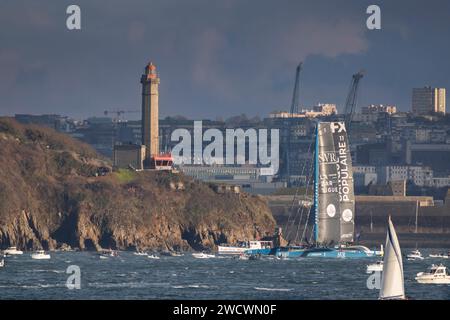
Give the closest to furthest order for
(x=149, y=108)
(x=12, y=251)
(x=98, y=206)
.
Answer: (x=12, y=251), (x=98, y=206), (x=149, y=108)

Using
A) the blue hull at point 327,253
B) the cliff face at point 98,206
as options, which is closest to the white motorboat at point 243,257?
the blue hull at point 327,253

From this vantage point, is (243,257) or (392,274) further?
(243,257)

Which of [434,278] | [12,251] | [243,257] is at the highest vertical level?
[434,278]

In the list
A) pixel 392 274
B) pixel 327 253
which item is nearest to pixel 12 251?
pixel 327 253

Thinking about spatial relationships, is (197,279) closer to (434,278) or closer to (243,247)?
(434,278)

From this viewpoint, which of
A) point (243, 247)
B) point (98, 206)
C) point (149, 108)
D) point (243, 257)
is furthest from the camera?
point (149, 108)

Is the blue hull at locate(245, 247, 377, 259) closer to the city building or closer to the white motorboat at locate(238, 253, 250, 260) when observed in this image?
the white motorboat at locate(238, 253, 250, 260)
